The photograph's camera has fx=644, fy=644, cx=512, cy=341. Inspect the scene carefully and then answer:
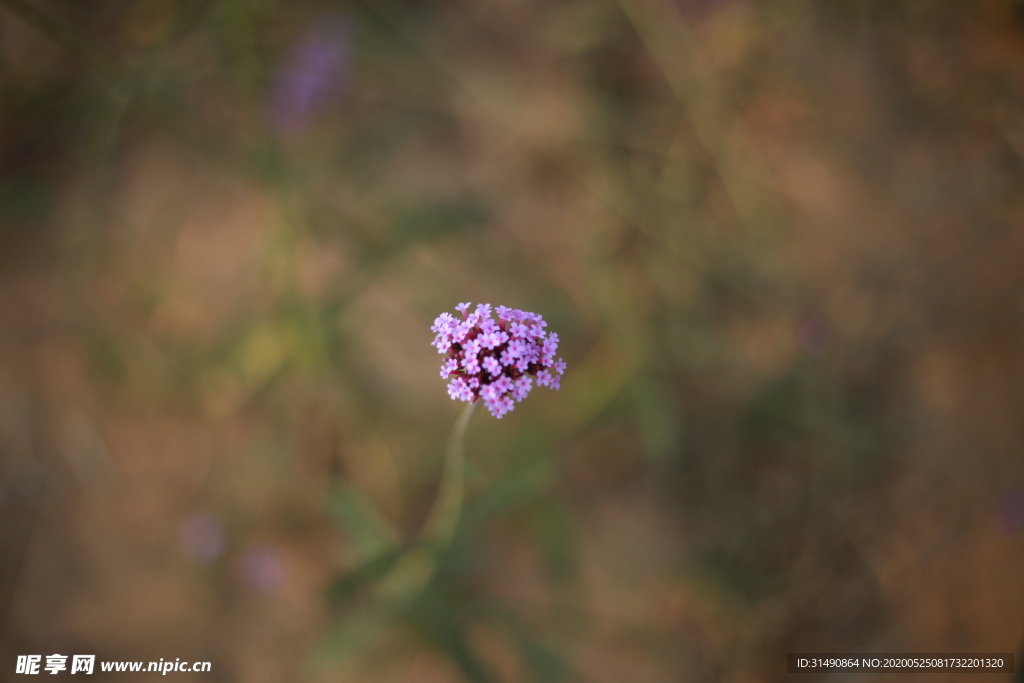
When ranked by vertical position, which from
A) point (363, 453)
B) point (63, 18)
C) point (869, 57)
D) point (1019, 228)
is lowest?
point (363, 453)

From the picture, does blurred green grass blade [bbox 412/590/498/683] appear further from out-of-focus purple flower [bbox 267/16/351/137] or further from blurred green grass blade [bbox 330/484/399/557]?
out-of-focus purple flower [bbox 267/16/351/137]

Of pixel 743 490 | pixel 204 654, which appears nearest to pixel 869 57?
pixel 743 490

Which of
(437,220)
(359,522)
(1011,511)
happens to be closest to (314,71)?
(437,220)

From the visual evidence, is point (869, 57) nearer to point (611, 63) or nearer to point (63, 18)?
point (611, 63)

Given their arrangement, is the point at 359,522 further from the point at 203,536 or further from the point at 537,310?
the point at 537,310

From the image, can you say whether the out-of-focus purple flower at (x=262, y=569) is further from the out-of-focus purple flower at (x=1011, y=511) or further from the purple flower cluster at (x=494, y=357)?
the out-of-focus purple flower at (x=1011, y=511)

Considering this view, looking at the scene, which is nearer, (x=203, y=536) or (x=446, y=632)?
(x=446, y=632)
